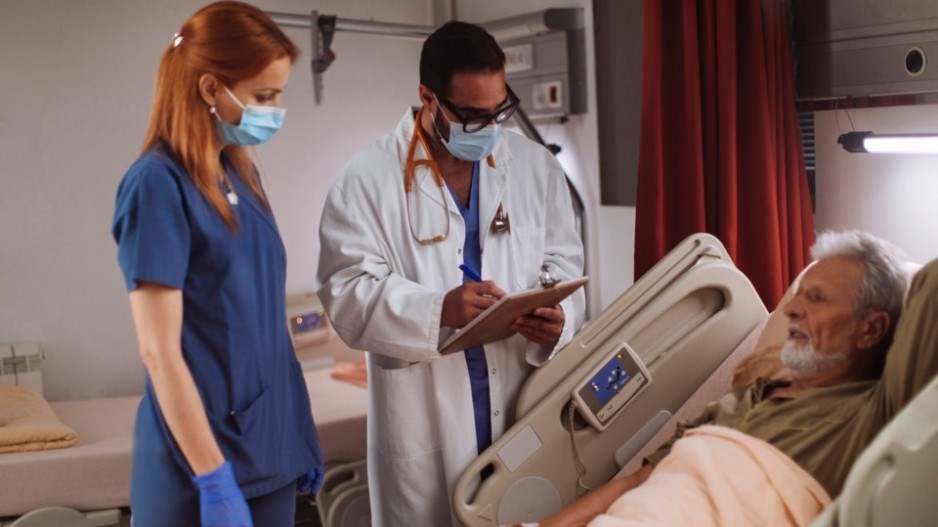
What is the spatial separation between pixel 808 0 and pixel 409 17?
213 cm

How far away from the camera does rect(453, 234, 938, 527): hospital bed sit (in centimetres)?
222

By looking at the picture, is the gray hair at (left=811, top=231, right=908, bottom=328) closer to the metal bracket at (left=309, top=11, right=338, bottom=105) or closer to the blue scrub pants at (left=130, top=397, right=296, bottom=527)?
the blue scrub pants at (left=130, top=397, right=296, bottom=527)

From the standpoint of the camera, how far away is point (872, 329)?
78.1 inches

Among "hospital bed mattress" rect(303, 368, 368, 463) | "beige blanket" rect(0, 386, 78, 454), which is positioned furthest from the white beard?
"beige blanket" rect(0, 386, 78, 454)

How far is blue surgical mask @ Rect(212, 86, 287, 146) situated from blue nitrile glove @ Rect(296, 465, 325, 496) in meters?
0.66

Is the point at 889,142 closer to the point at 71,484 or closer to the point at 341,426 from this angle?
the point at 341,426

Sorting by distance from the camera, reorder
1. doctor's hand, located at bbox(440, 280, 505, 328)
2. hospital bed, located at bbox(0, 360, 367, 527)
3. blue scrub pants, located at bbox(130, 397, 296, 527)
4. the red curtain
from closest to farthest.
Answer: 1. blue scrub pants, located at bbox(130, 397, 296, 527)
2. doctor's hand, located at bbox(440, 280, 505, 328)
3. the red curtain
4. hospital bed, located at bbox(0, 360, 367, 527)

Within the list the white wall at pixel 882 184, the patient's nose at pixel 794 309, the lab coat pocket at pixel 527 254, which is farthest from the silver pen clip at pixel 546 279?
the white wall at pixel 882 184

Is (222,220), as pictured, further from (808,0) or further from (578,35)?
(578,35)

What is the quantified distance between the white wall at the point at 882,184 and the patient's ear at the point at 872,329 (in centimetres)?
63

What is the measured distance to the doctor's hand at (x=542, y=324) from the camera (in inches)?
87.3

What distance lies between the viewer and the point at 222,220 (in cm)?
181

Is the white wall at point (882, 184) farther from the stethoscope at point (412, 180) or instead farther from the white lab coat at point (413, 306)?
the stethoscope at point (412, 180)

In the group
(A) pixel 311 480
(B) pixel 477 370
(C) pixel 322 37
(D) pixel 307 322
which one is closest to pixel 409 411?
(B) pixel 477 370
